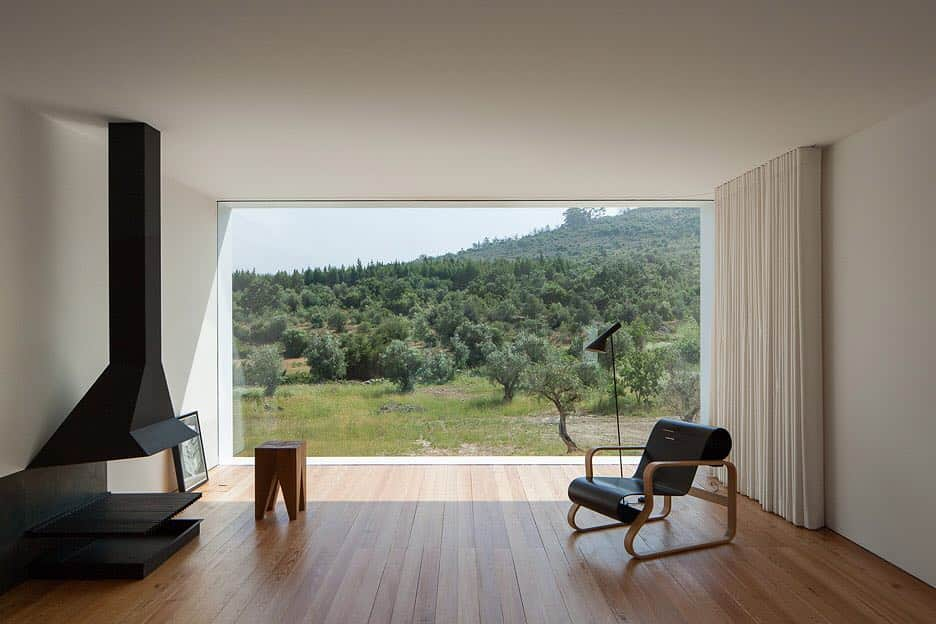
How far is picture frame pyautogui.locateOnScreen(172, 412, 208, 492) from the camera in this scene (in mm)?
6297

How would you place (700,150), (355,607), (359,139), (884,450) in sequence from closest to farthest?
(355,607) < (884,450) < (359,139) < (700,150)

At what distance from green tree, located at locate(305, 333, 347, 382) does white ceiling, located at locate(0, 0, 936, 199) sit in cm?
263

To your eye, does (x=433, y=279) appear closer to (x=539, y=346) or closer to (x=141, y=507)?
(x=539, y=346)

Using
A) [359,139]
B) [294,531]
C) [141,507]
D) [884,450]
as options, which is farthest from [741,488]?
[141,507]

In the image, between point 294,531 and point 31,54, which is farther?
point 294,531

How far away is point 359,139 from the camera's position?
5023 mm

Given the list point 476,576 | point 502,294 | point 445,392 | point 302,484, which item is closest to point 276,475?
point 302,484

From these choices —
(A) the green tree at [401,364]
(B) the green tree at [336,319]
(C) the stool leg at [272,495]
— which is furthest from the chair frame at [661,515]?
(B) the green tree at [336,319]

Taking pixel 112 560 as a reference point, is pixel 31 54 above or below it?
above

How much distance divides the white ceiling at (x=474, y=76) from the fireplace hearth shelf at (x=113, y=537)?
242 cm

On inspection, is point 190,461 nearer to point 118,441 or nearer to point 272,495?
point 272,495

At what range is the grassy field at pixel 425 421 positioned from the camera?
7.99 metres

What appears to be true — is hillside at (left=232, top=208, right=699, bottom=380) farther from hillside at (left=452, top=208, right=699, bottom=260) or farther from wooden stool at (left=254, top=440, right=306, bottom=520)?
wooden stool at (left=254, top=440, right=306, bottom=520)

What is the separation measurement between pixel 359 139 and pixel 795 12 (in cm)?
288
